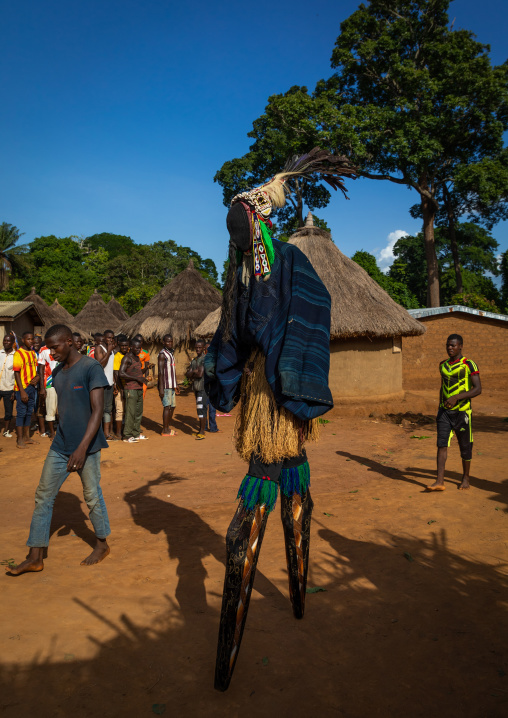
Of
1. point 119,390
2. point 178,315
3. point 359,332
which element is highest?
point 178,315

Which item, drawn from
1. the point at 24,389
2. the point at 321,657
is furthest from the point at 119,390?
the point at 321,657

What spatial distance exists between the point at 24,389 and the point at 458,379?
6898mm

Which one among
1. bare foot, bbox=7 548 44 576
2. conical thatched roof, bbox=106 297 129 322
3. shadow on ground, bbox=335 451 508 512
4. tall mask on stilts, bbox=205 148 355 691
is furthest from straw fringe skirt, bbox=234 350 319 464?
conical thatched roof, bbox=106 297 129 322

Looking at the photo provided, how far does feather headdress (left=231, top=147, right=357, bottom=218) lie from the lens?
2.75 meters

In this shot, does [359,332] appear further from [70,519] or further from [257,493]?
[257,493]

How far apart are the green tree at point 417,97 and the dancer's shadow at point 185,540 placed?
21178 mm

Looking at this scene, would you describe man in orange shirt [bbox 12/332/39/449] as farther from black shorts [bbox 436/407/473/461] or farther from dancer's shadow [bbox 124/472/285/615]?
black shorts [bbox 436/407/473/461]

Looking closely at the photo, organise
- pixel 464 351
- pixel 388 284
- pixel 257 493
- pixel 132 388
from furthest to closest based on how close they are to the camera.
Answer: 1. pixel 388 284
2. pixel 464 351
3. pixel 132 388
4. pixel 257 493

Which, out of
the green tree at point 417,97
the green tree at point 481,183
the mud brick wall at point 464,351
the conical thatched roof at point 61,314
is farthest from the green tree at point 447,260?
the conical thatched roof at point 61,314

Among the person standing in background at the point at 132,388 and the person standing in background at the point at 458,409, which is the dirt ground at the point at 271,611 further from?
the person standing in background at the point at 132,388

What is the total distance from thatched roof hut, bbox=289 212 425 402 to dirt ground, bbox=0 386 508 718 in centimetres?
663

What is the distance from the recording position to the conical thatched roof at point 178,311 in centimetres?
1958

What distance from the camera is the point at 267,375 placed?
2605 millimetres

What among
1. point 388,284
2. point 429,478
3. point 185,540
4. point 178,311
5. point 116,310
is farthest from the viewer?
point 116,310
